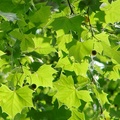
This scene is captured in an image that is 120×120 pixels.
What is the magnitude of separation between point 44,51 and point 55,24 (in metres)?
0.28

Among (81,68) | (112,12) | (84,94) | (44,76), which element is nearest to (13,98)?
(44,76)

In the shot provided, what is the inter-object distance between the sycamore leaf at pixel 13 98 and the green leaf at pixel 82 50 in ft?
0.79

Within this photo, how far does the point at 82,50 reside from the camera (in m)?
1.52

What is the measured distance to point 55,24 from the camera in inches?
60.9

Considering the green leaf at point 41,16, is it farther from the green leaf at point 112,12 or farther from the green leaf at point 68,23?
the green leaf at point 112,12

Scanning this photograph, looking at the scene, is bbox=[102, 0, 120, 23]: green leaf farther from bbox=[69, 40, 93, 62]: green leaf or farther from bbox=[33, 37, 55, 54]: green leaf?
bbox=[33, 37, 55, 54]: green leaf

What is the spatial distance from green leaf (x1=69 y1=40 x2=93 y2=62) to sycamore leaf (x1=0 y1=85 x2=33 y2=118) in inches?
9.4

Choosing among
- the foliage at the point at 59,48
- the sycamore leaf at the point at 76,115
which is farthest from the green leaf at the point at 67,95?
the sycamore leaf at the point at 76,115

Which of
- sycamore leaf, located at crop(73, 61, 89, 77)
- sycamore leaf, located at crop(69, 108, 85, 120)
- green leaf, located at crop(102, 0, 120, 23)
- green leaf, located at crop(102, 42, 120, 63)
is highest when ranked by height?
green leaf, located at crop(102, 0, 120, 23)

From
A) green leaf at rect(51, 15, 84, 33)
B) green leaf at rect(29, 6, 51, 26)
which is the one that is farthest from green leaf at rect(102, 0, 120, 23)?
green leaf at rect(29, 6, 51, 26)

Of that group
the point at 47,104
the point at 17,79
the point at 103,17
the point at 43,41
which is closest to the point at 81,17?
the point at 103,17

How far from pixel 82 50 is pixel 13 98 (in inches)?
13.8

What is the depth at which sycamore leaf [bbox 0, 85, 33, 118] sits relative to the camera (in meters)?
1.51

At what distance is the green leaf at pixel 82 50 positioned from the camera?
4.98ft
